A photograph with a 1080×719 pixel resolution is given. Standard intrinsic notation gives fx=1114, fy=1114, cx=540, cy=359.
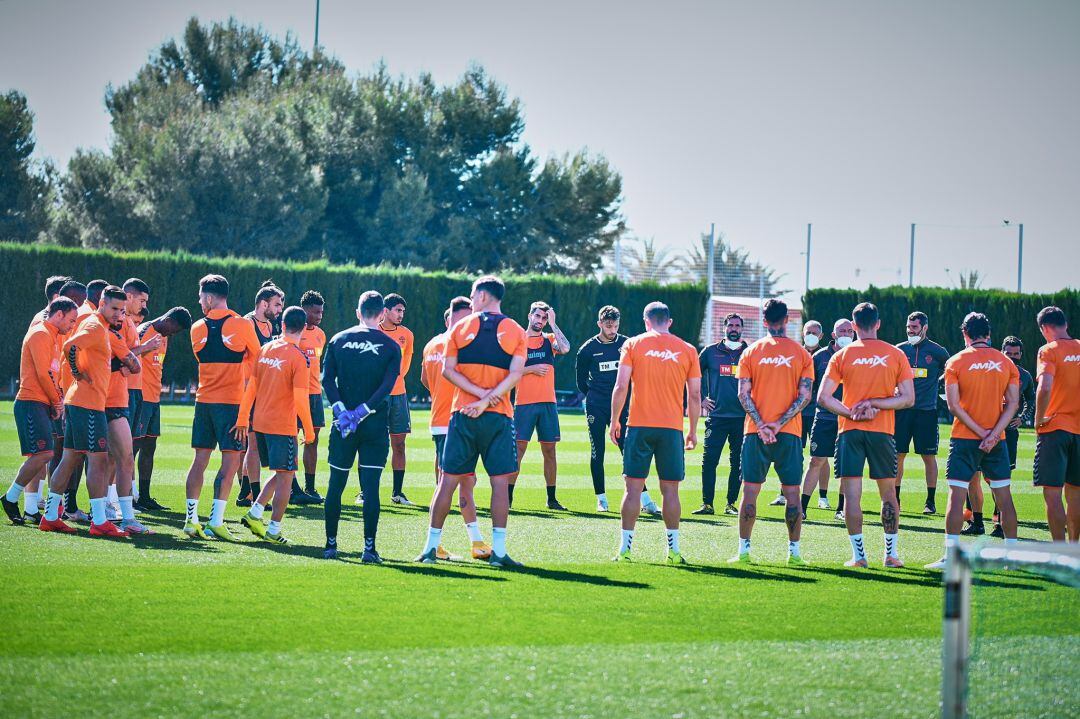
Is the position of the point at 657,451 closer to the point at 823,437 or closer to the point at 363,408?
the point at 363,408

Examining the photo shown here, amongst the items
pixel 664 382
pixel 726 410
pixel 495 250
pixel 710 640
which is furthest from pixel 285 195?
pixel 710 640

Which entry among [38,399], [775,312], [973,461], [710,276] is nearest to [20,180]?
[710,276]

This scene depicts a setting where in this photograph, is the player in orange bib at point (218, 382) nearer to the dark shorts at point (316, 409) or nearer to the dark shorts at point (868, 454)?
the dark shorts at point (316, 409)

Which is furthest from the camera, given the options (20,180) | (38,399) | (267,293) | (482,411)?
(20,180)

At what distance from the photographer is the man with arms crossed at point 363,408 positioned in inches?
344

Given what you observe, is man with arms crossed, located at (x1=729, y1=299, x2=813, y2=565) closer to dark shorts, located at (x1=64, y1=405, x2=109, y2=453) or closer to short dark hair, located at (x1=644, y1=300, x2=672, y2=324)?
short dark hair, located at (x1=644, y1=300, x2=672, y2=324)

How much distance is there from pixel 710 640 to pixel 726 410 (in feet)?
21.6

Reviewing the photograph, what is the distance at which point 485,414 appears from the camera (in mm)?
8688

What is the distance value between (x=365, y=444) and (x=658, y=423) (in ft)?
7.91

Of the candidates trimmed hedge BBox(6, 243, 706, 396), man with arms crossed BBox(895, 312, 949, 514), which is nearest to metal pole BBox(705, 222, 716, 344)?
trimmed hedge BBox(6, 243, 706, 396)

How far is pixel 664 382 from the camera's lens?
9297 millimetres

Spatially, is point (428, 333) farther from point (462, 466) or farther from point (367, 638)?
point (367, 638)

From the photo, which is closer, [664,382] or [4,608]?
[4,608]

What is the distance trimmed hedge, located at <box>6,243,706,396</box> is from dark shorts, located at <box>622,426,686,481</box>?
23.6 meters
